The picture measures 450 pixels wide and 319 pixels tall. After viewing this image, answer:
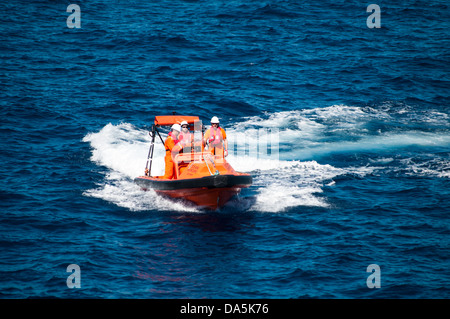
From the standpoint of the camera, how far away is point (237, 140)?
21438mm

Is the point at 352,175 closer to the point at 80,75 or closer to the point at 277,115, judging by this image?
the point at 277,115

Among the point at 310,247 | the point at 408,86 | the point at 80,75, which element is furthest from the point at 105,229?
the point at 408,86

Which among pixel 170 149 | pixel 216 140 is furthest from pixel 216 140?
pixel 170 149

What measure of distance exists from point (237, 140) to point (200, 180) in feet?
21.5

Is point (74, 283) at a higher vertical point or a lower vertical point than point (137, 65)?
lower

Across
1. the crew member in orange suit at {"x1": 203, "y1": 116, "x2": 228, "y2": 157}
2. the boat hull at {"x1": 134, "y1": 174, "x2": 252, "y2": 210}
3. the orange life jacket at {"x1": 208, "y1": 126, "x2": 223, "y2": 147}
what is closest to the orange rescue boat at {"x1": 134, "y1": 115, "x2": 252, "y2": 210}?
the boat hull at {"x1": 134, "y1": 174, "x2": 252, "y2": 210}

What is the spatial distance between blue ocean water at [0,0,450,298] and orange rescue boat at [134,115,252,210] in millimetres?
462

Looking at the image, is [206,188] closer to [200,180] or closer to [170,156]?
[200,180]

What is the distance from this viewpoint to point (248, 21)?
34.7m

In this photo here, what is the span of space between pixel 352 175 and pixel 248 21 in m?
18.6

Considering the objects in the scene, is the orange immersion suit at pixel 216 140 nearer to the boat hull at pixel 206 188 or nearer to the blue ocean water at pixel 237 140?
the boat hull at pixel 206 188

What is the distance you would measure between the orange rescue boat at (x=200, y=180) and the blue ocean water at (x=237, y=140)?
462mm

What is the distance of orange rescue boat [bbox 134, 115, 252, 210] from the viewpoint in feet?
49.5

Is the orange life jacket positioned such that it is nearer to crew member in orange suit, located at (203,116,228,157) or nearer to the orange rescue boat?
crew member in orange suit, located at (203,116,228,157)
